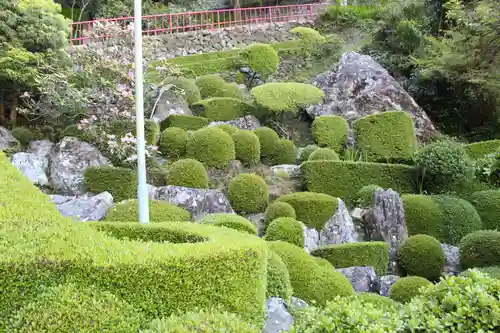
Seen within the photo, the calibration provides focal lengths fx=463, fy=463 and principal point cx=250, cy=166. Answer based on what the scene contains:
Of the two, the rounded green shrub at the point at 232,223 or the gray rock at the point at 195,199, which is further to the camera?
the gray rock at the point at 195,199

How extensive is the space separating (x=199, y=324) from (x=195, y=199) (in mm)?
5569

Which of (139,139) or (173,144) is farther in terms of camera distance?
(173,144)

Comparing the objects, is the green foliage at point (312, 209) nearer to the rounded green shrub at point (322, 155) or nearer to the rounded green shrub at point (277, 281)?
the rounded green shrub at point (322, 155)

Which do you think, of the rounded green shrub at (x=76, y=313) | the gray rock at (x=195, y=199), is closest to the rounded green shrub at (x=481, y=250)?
the gray rock at (x=195, y=199)

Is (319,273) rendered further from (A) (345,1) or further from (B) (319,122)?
(A) (345,1)

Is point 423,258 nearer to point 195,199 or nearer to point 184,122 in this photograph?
point 195,199

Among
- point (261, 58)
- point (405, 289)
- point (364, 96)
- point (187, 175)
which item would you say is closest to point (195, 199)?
point (187, 175)

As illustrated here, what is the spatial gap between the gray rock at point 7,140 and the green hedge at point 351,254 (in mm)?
6993

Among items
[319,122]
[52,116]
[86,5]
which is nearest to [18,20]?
[52,116]

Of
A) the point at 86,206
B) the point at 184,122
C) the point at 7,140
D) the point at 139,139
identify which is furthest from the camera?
the point at 184,122

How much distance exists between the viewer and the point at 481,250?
29.6 feet

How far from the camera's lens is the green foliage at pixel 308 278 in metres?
6.62

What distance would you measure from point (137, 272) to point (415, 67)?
15.1 metres

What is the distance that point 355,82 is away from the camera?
15547 mm
